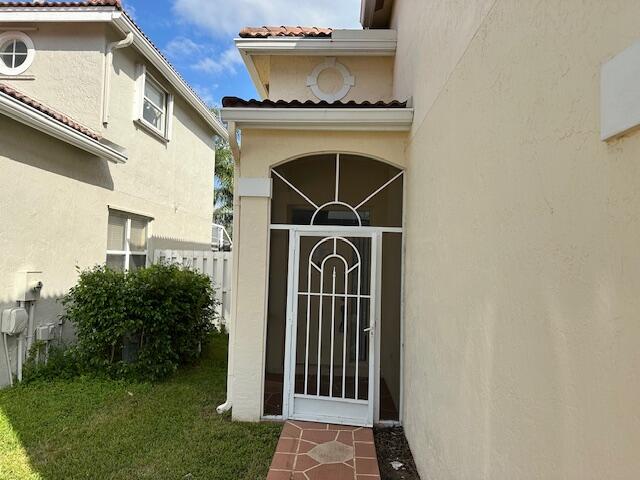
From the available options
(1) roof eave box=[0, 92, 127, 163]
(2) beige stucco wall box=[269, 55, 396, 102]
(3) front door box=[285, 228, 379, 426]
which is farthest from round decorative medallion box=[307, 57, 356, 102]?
(1) roof eave box=[0, 92, 127, 163]

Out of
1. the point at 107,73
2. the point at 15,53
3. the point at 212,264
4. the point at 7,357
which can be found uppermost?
the point at 15,53

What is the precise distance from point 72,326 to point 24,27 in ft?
22.6

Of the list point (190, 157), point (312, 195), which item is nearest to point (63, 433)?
point (312, 195)

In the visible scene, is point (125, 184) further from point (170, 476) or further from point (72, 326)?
point (170, 476)

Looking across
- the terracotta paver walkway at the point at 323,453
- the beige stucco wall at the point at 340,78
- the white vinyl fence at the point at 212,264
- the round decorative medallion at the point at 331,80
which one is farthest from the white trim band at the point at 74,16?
the terracotta paver walkway at the point at 323,453

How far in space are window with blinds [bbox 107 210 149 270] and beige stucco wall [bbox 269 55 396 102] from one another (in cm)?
501

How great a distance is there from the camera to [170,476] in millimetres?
4145

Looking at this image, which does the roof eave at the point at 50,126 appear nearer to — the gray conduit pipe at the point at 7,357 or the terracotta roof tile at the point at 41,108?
the terracotta roof tile at the point at 41,108

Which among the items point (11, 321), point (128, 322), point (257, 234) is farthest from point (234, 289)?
point (11, 321)

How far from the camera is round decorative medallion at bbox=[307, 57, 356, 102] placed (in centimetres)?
826

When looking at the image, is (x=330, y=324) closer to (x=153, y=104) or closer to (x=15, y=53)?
(x=153, y=104)

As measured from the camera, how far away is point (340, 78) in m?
8.35

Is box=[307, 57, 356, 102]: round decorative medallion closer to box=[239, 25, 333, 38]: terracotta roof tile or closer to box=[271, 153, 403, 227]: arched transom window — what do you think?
box=[239, 25, 333, 38]: terracotta roof tile

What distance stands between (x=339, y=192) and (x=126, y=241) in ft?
20.5
